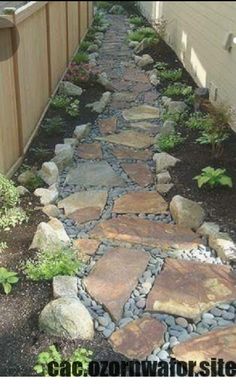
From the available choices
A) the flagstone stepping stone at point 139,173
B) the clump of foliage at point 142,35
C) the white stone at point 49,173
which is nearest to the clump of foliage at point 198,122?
the flagstone stepping stone at point 139,173

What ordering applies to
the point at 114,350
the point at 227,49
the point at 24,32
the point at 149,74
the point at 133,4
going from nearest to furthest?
the point at 114,350, the point at 24,32, the point at 227,49, the point at 149,74, the point at 133,4

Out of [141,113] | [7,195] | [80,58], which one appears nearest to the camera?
[7,195]

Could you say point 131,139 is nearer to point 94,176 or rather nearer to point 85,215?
point 94,176

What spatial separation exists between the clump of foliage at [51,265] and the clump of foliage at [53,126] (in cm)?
276

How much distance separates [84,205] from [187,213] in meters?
0.98

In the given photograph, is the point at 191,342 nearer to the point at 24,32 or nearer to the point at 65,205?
the point at 65,205

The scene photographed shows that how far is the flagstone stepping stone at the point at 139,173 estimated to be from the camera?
16.5 ft

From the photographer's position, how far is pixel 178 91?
24.4ft

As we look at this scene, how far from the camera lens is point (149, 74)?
8883 mm

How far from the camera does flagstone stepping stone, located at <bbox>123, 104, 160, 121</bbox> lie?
6844 mm

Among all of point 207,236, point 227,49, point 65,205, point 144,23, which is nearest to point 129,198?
point 65,205

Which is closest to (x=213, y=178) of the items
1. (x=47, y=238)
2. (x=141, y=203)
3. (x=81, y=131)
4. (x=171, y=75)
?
(x=141, y=203)

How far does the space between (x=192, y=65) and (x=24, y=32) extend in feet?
12.4

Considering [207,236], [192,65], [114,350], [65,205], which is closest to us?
[114,350]
